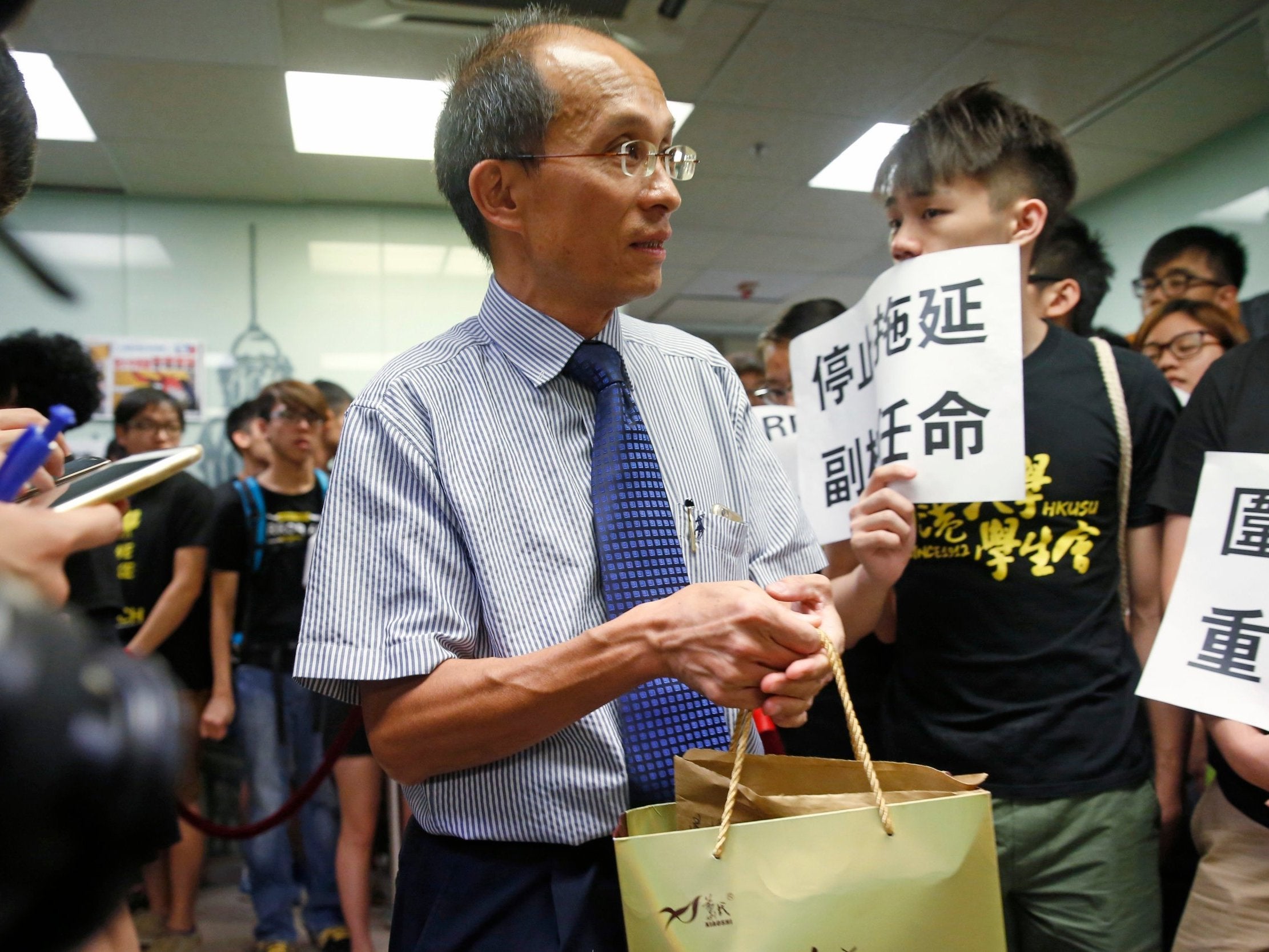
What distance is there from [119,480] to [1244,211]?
5.68 m

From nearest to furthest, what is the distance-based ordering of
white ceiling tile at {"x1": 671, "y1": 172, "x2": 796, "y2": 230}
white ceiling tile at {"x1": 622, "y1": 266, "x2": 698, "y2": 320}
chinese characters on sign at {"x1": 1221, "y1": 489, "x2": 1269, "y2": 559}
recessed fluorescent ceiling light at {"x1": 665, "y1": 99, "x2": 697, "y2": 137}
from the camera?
chinese characters on sign at {"x1": 1221, "y1": 489, "x2": 1269, "y2": 559}, recessed fluorescent ceiling light at {"x1": 665, "y1": 99, "x2": 697, "y2": 137}, white ceiling tile at {"x1": 671, "y1": 172, "x2": 796, "y2": 230}, white ceiling tile at {"x1": 622, "y1": 266, "x2": 698, "y2": 320}

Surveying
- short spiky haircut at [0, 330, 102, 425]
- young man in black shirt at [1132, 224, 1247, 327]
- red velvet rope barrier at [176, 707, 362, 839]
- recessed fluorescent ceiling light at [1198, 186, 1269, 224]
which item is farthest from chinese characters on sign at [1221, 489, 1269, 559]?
recessed fluorescent ceiling light at [1198, 186, 1269, 224]

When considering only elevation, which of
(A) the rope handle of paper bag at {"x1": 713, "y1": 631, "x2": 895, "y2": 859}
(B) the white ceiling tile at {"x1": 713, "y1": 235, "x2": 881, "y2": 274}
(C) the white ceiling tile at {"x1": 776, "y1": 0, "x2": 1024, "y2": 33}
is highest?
(C) the white ceiling tile at {"x1": 776, "y1": 0, "x2": 1024, "y2": 33}

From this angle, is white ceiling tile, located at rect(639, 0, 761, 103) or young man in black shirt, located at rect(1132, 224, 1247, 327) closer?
young man in black shirt, located at rect(1132, 224, 1247, 327)

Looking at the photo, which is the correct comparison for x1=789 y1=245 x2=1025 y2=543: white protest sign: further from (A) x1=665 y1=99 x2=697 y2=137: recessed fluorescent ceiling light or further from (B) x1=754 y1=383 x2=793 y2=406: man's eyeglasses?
(A) x1=665 y1=99 x2=697 y2=137: recessed fluorescent ceiling light

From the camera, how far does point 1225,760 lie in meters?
1.28

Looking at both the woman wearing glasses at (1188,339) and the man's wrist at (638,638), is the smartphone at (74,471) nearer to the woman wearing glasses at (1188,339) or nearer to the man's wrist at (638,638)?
the man's wrist at (638,638)

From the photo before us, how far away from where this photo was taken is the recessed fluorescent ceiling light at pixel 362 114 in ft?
13.4

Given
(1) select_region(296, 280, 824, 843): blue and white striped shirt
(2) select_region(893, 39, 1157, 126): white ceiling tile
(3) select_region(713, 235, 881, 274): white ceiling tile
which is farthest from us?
(3) select_region(713, 235, 881, 274): white ceiling tile

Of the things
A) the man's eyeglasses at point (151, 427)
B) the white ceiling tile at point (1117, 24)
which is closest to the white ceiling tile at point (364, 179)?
the man's eyeglasses at point (151, 427)

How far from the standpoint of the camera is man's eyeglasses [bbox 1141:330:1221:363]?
245 cm

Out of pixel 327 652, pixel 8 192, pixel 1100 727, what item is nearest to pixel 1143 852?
pixel 1100 727

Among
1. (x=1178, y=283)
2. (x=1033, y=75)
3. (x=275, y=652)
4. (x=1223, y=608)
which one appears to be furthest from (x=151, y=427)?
(x=1033, y=75)

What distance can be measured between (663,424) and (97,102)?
4168mm
